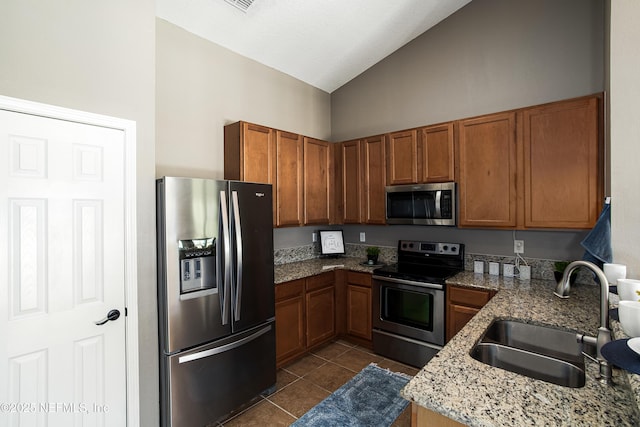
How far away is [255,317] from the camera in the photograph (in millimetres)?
2531

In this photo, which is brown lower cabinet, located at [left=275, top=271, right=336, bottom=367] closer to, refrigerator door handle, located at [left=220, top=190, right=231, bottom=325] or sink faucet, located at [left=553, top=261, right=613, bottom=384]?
refrigerator door handle, located at [left=220, top=190, right=231, bottom=325]

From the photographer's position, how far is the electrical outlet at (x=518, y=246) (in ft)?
9.82

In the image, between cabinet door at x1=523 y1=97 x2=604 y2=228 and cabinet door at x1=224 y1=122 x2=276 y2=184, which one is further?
cabinet door at x1=224 y1=122 x2=276 y2=184

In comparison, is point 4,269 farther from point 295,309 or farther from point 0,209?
point 295,309

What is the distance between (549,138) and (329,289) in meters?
2.53

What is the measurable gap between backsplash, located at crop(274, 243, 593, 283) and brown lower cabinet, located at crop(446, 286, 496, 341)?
0.59 meters

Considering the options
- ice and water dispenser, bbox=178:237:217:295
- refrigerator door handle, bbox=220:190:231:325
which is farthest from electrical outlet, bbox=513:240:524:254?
ice and water dispenser, bbox=178:237:217:295

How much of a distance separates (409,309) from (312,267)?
114cm

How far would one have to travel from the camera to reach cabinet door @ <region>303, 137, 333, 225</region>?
362cm

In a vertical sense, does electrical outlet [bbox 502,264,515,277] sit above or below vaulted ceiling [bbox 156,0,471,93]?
below

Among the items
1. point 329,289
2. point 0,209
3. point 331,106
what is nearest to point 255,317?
point 329,289

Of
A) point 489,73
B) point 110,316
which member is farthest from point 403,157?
point 110,316

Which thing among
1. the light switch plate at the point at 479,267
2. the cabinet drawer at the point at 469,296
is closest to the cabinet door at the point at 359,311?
the cabinet drawer at the point at 469,296

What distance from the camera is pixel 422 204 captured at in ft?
10.6
